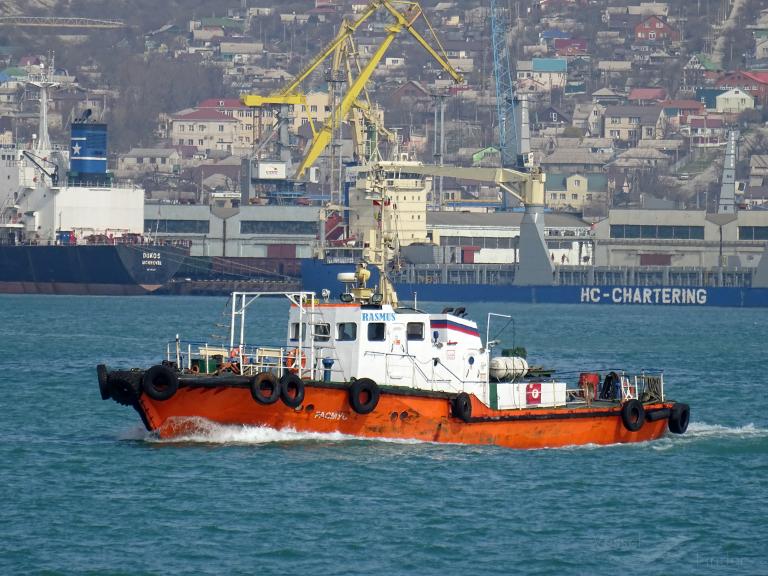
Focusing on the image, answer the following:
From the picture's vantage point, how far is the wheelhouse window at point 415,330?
31.5 m

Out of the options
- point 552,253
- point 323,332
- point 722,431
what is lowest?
point 722,431

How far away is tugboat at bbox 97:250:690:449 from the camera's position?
3006cm

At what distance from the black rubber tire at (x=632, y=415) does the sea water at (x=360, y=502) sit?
432mm

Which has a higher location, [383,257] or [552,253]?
[552,253]

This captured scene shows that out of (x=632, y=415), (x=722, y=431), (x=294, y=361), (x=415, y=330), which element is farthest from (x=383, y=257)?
(x=722, y=431)

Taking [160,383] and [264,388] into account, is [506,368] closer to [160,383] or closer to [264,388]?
[264,388]

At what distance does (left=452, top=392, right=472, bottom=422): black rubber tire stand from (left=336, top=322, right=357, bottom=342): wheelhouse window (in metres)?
2.18

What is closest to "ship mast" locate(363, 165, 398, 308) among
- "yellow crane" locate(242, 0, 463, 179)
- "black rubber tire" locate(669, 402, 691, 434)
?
"black rubber tire" locate(669, 402, 691, 434)

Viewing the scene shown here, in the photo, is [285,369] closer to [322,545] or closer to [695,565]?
[322,545]

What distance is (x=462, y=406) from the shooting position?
30.9m

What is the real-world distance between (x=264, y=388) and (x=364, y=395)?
1.80 meters

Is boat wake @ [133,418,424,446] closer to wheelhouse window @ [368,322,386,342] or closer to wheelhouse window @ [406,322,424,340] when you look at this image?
wheelhouse window @ [368,322,386,342]

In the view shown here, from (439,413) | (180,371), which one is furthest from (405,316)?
(180,371)

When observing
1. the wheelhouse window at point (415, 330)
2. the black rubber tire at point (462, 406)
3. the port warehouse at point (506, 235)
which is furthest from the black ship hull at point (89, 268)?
the black rubber tire at point (462, 406)
